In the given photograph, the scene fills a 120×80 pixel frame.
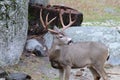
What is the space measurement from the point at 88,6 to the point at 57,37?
1205cm

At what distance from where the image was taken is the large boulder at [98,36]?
1185 cm

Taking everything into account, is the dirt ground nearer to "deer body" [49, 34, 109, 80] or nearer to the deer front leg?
"deer body" [49, 34, 109, 80]

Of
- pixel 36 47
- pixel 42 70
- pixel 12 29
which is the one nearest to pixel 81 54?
pixel 42 70

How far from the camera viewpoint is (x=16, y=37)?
1023 centimetres

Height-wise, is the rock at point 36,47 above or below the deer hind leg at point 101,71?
below

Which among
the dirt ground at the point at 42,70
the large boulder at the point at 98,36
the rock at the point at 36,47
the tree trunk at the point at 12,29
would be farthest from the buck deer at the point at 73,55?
the large boulder at the point at 98,36

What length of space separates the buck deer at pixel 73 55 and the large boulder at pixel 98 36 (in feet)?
8.33

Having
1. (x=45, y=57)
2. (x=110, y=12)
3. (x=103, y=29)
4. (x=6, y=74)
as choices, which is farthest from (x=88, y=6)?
(x=6, y=74)

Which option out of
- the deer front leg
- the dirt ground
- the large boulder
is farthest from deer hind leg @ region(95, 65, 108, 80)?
the large boulder

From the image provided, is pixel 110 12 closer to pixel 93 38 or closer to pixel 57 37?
pixel 93 38

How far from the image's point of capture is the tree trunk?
10021 mm

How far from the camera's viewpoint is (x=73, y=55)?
898 centimetres

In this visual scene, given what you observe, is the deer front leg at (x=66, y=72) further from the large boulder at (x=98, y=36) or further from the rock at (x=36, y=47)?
the large boulder at (x=98, y=36)

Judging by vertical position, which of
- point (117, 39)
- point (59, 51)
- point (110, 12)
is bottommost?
point (110, 12)
